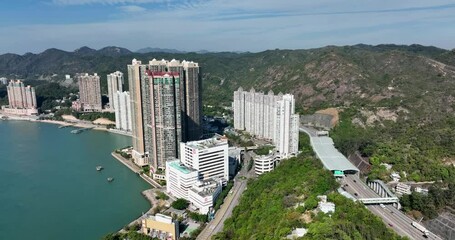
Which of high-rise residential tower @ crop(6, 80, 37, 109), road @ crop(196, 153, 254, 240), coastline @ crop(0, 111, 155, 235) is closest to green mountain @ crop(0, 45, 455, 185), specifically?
road @ crop(196, 153, 254, 240)

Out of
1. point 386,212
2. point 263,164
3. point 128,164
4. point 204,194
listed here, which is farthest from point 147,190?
point 386,212

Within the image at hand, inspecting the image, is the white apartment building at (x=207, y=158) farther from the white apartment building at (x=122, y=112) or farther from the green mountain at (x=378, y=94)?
the white apartment building at (x=122, y=112)

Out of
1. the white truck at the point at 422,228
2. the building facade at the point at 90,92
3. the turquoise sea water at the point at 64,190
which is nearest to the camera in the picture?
the white truck at the point at 422,228

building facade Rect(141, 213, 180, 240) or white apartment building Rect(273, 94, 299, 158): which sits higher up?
white apartment building Rect(273, 94, 299, 158)

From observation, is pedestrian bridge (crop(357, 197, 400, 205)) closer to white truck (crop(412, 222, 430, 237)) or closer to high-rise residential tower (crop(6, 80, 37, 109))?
white truck (crop(412, 222, 430, 237))

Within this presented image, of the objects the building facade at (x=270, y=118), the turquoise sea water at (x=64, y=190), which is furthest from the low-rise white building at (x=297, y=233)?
the building facade at (x=270, y=118)
